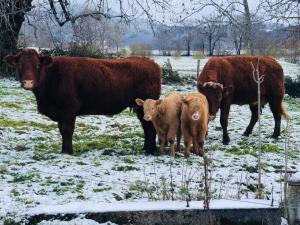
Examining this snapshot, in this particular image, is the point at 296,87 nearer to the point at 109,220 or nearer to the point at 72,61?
the point at 72,61

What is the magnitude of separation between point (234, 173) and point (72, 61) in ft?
11.3

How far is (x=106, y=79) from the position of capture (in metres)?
10.0

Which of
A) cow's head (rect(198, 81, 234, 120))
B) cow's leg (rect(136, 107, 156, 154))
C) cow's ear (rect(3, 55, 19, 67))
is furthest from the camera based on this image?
cow's head (rect(198, 81, 234, 120))

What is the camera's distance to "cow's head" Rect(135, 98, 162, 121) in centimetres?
952

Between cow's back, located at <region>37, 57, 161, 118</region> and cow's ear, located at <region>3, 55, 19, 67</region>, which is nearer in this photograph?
cow's ear, located at <region>3, 55, 19, 67</region>

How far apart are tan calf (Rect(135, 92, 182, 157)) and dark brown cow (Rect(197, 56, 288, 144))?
1319 mm

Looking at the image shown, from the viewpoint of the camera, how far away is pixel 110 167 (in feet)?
28.9

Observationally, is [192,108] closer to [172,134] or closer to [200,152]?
[172,134]

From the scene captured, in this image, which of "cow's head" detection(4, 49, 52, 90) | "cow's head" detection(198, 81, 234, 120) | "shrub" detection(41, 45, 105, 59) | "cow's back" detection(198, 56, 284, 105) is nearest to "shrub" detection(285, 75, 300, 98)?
"shrub" detection(41, 45, 105, 59)

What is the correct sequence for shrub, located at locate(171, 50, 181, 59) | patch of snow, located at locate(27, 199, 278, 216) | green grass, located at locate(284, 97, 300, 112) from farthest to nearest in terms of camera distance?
shrub, located at locate(171, 50, 181, 59) < green grass, located at locate(284, 97, 300, 112) < patch of snow, located at locate(27, 199, 278, 216)

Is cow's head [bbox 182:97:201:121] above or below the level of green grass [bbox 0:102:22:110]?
above

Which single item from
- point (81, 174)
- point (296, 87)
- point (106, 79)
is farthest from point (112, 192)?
point (296, 87)

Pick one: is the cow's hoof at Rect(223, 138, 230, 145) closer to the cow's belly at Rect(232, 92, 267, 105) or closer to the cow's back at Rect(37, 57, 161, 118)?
the cow's belly at Rect(232, 92, 267, 105)

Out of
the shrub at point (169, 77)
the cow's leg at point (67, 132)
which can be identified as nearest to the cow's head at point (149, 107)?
the cow's leg at point (67, 132)
